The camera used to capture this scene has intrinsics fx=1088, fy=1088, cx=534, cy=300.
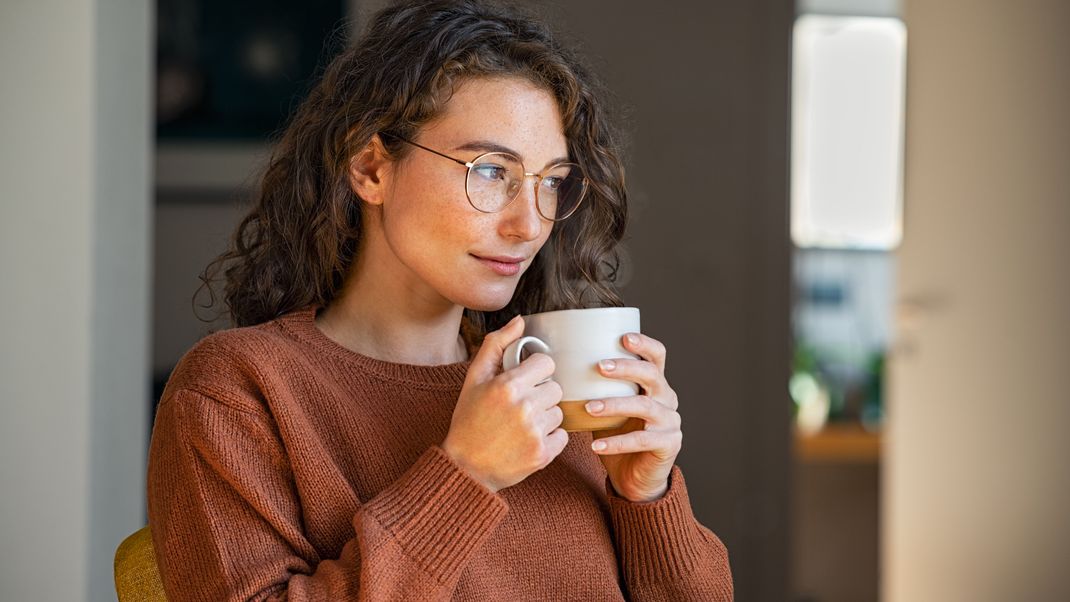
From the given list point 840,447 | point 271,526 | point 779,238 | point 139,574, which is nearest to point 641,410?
point 271,526

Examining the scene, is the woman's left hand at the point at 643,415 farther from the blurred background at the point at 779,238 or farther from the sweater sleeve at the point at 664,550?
the blurred background at the point at 779,238

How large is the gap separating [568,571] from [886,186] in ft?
12.7

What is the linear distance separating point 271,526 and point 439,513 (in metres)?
0.15

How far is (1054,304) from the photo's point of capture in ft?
9.77

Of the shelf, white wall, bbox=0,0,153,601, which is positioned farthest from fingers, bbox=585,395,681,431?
the shelf

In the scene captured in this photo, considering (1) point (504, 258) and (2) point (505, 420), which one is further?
(1) point (504, 258)

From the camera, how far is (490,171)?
106cm

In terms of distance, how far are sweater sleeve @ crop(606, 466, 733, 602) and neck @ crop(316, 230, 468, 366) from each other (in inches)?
10.1

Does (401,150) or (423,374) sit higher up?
(401,150)

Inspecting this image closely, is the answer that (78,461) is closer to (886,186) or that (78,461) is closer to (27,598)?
(27,598)

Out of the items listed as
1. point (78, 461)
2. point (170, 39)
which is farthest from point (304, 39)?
point (78, 461)

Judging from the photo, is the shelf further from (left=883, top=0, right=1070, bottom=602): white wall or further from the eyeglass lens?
the eyeglass lens

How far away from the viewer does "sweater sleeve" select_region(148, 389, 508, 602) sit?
34.9 inches

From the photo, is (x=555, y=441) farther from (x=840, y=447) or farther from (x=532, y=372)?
(x=840, y=447)
